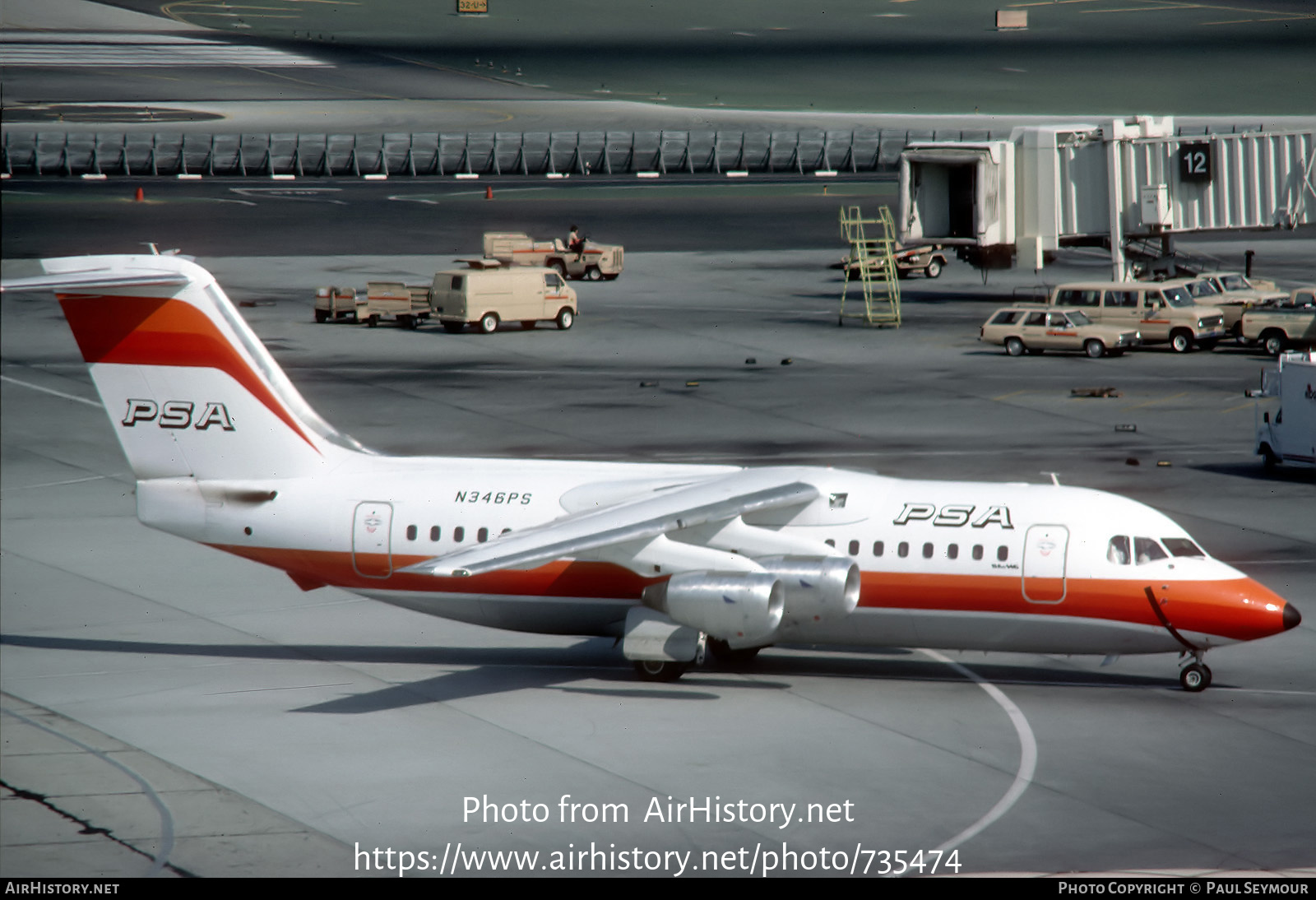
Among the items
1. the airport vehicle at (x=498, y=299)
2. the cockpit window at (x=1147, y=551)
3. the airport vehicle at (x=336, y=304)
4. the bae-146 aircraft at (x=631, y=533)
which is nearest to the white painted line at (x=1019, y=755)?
the bae-146 aircraft at (x=631, y=533)

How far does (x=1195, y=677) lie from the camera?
2786 centimetres

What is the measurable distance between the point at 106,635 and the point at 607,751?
39.4 ft

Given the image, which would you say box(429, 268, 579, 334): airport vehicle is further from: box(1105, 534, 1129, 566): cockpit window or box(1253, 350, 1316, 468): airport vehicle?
box(1105, 534, 1129, 566): cockpit window

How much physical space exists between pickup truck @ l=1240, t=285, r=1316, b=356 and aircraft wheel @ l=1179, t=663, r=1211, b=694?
38292 mm

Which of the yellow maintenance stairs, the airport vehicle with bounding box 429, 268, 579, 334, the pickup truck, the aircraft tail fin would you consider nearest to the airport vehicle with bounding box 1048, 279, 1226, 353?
the pickup truck

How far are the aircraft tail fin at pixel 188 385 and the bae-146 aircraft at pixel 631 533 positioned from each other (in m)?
0.04

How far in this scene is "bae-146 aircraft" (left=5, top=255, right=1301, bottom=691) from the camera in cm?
2741

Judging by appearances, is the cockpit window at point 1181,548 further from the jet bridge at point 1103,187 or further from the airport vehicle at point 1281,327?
the jet bridge at point 1103,187

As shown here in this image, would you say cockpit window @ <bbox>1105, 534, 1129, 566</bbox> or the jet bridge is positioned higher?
the jet bridge

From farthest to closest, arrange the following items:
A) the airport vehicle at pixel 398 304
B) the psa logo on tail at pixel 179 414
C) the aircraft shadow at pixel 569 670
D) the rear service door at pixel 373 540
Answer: the airport vehicle at pixel 398 304 → the psa logo on tail at pixel 179 414 → the rear service door at pixel 373 540 → the aircraft shadow at pixel 569 670

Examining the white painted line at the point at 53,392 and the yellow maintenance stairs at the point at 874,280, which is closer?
the white painted line at the point at 53,392

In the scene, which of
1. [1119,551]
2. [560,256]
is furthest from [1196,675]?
[560,256]

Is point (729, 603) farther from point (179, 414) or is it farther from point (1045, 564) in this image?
point (179, 414)

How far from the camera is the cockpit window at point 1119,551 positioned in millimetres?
27547
